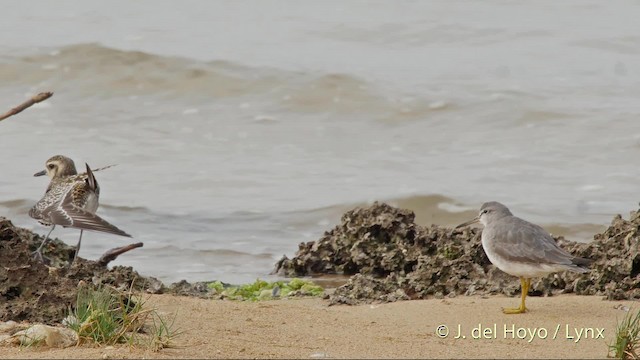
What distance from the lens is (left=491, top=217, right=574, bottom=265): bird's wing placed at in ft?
20.3

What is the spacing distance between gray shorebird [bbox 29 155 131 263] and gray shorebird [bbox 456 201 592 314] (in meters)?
2.29

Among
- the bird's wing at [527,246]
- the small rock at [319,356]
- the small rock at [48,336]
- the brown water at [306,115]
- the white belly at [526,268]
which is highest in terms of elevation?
the brown water at [306,115]

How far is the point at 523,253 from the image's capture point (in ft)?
20.6

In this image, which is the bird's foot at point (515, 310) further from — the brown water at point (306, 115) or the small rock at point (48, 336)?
the brown water at point (306, 115)

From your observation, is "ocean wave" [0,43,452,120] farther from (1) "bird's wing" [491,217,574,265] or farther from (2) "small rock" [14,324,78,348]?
(2) "small rock" [14,324,78,348]

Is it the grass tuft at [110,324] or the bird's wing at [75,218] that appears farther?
the bird's wing at [75,218]

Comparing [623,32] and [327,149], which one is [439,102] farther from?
[623,32]

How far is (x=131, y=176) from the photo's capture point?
12312 mm

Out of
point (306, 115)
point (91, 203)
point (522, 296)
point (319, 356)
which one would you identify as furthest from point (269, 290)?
point (306, 115)

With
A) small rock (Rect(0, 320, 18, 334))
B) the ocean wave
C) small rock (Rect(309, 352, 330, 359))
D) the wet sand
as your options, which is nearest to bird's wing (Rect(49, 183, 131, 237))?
the wet sand

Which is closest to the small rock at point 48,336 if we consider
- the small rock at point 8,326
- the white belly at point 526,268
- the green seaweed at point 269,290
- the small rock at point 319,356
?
the small rock at point 8,326

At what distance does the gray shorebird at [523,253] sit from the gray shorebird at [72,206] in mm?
2294

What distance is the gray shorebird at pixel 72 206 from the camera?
22.0ft

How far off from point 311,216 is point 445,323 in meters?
5.11
